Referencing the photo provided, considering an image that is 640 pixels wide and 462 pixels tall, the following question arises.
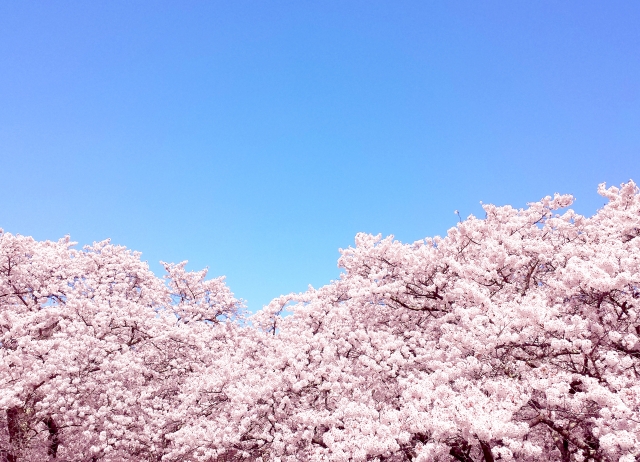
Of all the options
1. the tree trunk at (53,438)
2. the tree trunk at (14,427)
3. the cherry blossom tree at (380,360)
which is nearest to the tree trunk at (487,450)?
the cherry blossom tree at (380,360)

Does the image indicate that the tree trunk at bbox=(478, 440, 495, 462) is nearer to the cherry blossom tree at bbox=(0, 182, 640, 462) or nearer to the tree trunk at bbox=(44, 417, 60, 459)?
the cherry blossom tree at bbox=(0, 182, 640, 462)

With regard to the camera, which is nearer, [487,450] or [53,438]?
[487,450]

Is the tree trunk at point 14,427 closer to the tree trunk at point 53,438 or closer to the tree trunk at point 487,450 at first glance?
the tree trunk at point 53,438

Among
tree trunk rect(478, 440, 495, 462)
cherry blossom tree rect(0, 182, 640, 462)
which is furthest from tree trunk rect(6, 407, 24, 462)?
tree trunk rect(478, 440, 495, 462)

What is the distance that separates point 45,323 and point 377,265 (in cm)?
1174

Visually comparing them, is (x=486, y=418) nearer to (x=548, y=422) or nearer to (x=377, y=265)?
(x=548, y=422)

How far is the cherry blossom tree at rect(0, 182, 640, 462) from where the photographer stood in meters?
8.05

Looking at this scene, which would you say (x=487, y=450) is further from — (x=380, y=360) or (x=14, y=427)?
(x=14, y=427)

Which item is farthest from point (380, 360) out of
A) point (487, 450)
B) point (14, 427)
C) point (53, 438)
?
point (14, 427)

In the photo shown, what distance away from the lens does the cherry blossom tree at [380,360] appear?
8.05m

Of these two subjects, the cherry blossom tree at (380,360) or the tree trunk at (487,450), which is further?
the cherry blossom tree at (380,360)

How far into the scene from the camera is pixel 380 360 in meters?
11.5

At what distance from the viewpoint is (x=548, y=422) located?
812 centimetres

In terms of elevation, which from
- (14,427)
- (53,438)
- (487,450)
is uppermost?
(14,427)
